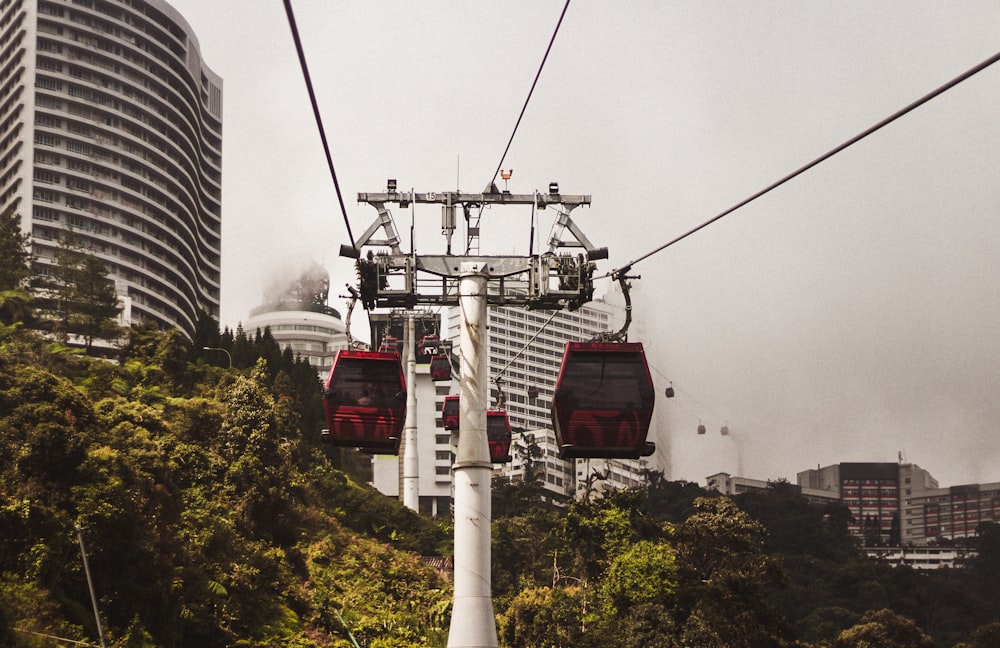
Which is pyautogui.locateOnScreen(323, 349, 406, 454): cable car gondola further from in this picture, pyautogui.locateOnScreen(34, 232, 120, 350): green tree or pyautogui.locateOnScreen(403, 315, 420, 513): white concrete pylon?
pyautogui.locateOnScreen(403, 315, 420, 513): white concrete pylon

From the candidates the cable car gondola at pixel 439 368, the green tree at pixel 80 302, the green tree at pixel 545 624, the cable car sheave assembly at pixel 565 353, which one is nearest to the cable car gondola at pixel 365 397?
the cable car sheave assembly at pixel 565 353

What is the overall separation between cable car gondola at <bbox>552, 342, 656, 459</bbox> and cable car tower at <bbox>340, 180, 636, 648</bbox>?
116 cm

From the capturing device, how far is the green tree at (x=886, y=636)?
247 ft

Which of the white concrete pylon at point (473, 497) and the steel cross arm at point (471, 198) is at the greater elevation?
the steel cross arm at point (471, 198)

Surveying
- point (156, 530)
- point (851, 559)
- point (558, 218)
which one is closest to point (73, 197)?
point (851, 559)

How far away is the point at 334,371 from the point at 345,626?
29624mm

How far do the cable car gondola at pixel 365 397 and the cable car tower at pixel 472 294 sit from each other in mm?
1243

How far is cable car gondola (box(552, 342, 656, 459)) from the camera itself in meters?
17.0

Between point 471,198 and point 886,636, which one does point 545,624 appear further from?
point 471,198

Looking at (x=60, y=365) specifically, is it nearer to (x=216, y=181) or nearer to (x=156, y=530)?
(x=156, y=530)

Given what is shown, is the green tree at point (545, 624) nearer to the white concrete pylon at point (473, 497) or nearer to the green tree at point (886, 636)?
the green tree at point (886, 636)

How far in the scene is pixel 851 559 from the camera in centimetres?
12838

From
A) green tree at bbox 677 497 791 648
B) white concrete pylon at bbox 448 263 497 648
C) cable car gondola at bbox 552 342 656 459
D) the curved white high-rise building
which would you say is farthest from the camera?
the curved white high-rise building

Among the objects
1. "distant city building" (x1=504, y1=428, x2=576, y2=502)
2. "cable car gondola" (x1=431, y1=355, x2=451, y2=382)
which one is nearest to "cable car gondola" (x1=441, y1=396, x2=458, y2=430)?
"cable car gondola" (x1=431, y1=355, x2=451, y2=382)
